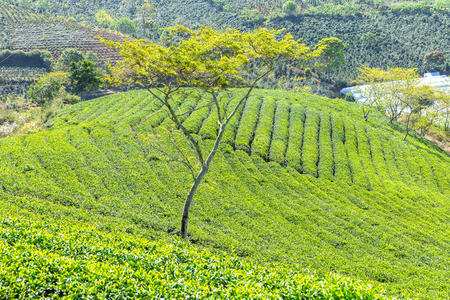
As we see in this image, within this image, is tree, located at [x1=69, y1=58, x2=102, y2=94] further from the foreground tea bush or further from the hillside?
the foreground tea bush

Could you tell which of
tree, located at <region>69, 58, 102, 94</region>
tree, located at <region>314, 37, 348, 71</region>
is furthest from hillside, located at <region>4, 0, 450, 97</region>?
tree, located at <region>69, 58, 102, 94</region>

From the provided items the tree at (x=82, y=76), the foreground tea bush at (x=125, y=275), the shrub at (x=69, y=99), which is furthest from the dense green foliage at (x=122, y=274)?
the tree at (x=82, y=76)

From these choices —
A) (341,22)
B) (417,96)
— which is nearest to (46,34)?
(417,96)

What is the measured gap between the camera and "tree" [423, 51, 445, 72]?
3915 inches

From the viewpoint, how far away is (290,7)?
125062mm

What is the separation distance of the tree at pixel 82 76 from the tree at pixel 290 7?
9438cm

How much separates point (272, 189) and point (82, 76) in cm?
4809

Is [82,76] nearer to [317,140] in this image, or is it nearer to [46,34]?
[317,140]

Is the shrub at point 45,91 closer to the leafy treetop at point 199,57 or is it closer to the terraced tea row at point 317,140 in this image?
the terraced tea row at point 317,140

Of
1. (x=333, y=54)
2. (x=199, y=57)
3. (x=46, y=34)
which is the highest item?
(x=199, y=57)

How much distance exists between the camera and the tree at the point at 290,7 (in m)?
125

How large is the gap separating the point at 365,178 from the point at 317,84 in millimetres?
62549

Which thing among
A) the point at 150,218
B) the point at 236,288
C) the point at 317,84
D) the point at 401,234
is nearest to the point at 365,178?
the point at 401,234

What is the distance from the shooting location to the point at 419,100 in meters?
49.2
